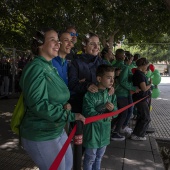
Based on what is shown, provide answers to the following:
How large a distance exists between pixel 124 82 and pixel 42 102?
3.19 metres

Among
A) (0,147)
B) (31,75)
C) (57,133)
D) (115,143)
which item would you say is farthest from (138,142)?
(31,75)

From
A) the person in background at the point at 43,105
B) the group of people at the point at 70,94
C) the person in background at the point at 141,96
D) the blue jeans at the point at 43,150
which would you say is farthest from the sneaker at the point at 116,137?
the blue jeans at the point at 43,150

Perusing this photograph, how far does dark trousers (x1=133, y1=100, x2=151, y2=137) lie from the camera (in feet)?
15.5

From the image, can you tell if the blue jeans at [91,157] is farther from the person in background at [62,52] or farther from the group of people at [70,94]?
the person in background at [62,52]

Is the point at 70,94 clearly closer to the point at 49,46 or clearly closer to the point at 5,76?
the point at 49,46

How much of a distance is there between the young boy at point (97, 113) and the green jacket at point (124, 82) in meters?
1.91

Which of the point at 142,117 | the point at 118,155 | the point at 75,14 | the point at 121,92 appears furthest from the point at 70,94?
the point at 75,14

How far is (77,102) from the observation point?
10.1 feet

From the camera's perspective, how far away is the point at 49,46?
197cm

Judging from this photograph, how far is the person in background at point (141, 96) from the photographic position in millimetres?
4508

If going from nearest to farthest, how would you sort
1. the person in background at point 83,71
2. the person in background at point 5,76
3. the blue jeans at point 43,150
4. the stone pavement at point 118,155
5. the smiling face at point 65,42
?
the blue jeans at point 43,150, the smiling face at point 65,42, the person in background at point 83,71, the stone pavement at point 118,155, the person in background at point 5,76

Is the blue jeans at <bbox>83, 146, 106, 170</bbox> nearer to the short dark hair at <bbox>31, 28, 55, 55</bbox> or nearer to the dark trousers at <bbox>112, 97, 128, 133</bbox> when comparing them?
the short dark hair at <bbox>31, 28, 55, 55</bbox>

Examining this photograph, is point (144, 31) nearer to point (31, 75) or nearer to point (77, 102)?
point (77, 102)

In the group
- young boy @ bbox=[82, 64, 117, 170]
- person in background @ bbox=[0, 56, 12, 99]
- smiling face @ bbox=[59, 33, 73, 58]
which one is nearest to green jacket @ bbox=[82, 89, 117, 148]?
young boy @ bbox=[82, 64, 117, 170]
